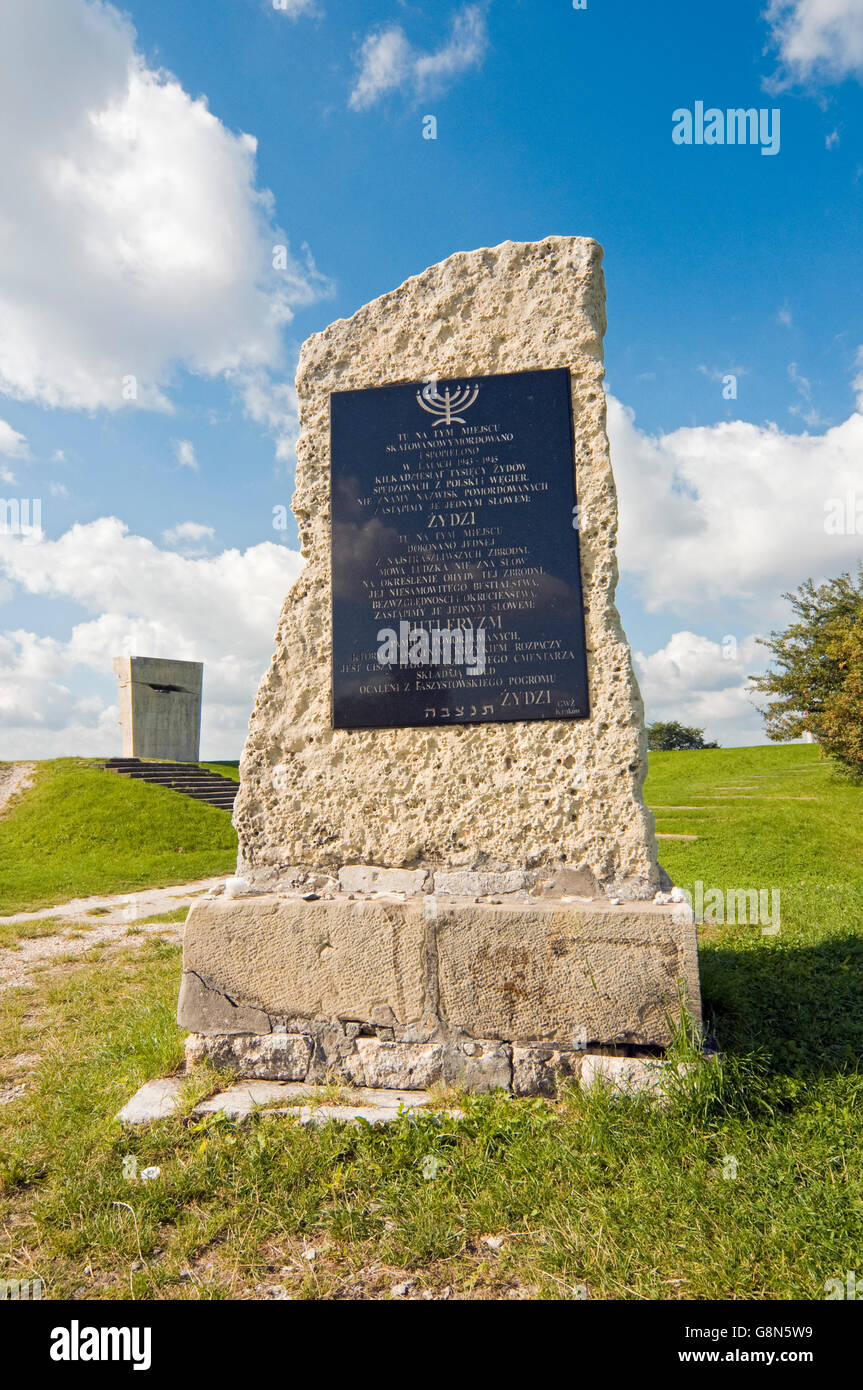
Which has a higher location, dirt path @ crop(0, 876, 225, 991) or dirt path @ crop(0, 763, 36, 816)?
dirt path @ crop(0, 763, 36, 816)

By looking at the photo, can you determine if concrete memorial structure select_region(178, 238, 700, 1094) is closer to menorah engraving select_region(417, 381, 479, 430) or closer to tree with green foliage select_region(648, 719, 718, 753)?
menorah engraving select_region(417, 381, 479, 430)

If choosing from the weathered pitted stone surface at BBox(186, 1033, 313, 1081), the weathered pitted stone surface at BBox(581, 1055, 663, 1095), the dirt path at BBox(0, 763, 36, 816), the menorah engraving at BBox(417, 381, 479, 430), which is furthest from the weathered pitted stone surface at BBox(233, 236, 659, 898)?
the dirt path at BBox(0, 763, 36, 816)

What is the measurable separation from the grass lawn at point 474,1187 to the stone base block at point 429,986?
0.23 m

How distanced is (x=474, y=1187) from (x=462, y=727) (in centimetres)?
208

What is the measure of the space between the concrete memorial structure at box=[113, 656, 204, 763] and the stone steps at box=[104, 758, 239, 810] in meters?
2.12

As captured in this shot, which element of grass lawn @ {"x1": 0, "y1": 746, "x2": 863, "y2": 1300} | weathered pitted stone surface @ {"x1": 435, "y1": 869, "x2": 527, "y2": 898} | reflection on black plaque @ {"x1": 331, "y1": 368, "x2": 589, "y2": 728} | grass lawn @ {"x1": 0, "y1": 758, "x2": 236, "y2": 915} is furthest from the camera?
grass lawn @ {"x1": 0, "y1": 758, "x2": 236, "y2": 915}

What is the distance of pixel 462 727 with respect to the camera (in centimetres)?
410

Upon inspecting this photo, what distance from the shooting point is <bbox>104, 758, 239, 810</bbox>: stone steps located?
64.3 ft

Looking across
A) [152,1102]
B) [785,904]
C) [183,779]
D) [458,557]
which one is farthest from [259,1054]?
[183,779]

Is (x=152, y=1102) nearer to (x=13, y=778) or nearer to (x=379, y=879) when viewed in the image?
(x=379, y=879)

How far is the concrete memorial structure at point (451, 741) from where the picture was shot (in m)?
3.65

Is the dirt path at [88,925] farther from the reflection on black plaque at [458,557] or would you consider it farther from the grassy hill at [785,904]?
the grassy hill at [785,904]
